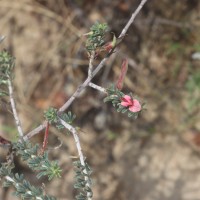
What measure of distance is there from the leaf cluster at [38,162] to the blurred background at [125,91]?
4.52ft

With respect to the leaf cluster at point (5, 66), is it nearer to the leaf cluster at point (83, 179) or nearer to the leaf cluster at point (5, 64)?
the leaf cluster at point (5, 64)

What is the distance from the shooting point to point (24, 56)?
3.11 m

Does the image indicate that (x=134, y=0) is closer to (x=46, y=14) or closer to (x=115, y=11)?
(x=115, y=11)

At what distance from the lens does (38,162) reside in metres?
1.44

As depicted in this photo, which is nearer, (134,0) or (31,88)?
(134,0)

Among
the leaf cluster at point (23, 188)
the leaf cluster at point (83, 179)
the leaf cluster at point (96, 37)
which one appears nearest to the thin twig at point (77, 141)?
the leaf cluster at point (83, 179)

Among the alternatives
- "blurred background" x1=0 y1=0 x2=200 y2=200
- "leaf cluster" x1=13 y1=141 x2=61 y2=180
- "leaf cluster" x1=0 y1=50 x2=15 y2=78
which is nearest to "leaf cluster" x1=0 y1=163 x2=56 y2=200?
"leaf cluster" x1=13 y1=141 x2=61 y2=180

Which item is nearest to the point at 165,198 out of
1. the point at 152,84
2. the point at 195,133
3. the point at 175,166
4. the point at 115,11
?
the point at 175,166

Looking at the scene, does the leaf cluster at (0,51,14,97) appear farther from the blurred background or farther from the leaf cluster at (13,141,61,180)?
the blurred background

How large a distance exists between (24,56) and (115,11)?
65 centimetres

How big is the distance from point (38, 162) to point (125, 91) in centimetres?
161

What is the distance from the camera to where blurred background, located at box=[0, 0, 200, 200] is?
292 cm

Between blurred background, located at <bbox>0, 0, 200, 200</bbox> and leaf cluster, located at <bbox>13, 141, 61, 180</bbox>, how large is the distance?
1.38 metres

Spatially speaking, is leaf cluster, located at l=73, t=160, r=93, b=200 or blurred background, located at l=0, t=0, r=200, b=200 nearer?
leaf cluster, located at l=73, t=160, r=93, b=200
